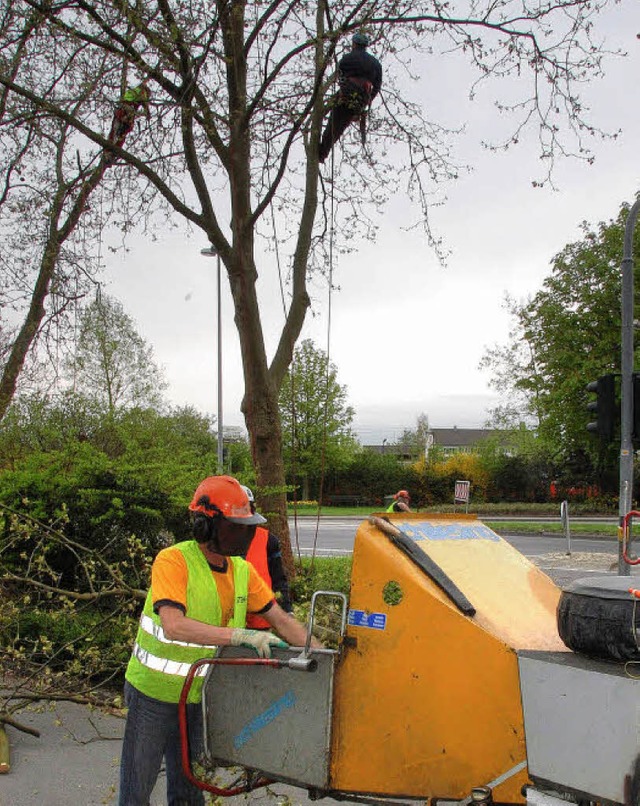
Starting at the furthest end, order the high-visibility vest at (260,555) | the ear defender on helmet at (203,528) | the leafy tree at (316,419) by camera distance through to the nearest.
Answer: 1. the leafy tree at (316,419)
2. the high-visibility vest at (260,555)
3. the ear defender on helmet at (203,528)

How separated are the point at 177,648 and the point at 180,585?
0.28 m

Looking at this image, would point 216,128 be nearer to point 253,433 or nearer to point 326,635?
point 253,433

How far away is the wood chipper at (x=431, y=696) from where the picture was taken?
2.30 meters

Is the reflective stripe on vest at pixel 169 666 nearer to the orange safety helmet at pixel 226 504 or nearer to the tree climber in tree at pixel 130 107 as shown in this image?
the orange safety helmet at pixel 226 504

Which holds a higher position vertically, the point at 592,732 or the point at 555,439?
the point at 555,439

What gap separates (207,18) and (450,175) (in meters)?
3.33

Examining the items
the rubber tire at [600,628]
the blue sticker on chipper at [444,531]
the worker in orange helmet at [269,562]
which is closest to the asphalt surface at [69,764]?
the worker in orange helmet at [269,562]

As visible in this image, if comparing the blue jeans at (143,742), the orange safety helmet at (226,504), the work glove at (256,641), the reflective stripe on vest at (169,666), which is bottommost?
the blue jeans at (143,742)

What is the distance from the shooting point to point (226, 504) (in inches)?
125

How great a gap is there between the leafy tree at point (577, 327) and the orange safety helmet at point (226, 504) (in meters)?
23.5

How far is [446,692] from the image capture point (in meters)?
2.55

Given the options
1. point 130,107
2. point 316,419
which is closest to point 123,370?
point 316,419

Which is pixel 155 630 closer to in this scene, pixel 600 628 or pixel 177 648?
pixel 177 648

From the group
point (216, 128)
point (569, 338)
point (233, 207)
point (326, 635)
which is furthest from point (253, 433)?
point (569, 338)
